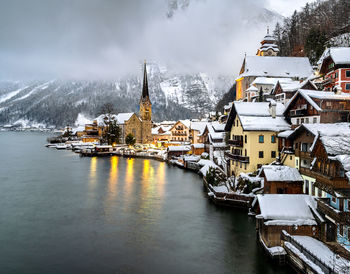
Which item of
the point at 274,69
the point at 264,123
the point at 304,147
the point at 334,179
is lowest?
the point at 334,179

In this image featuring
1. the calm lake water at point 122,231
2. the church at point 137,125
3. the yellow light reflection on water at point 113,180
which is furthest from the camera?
the church at point 137,125

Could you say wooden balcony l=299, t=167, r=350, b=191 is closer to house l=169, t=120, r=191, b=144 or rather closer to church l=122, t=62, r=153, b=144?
house l=169, t=120, r=191, b=144

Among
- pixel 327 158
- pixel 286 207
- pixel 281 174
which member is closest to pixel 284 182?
pixel 281 174

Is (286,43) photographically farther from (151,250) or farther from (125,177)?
(151,250)

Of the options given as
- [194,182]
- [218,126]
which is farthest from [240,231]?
[218,126]

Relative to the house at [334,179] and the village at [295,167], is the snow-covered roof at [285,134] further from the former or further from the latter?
the house at [334,179]

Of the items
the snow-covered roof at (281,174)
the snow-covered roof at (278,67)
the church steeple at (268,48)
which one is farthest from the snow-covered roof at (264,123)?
the church steeple at (268,48)

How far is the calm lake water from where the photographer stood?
734 inches

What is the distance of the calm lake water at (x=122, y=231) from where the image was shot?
1864 centimetres

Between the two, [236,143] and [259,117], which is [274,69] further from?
[236,143]

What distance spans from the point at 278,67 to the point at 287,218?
5679 cm

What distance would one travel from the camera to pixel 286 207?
19469mm

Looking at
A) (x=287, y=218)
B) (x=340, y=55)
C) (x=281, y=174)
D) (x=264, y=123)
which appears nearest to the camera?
(x=287, y=218)

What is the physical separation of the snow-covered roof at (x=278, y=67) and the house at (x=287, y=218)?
52623 millimetres
